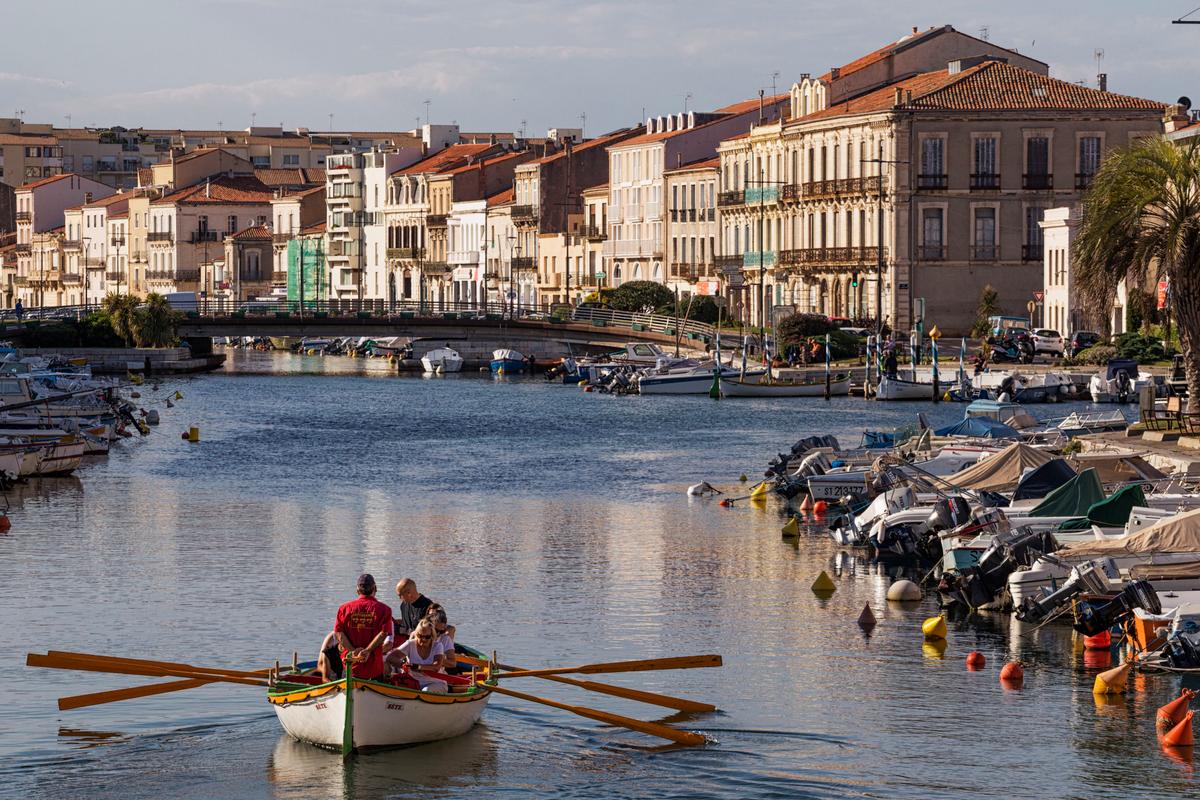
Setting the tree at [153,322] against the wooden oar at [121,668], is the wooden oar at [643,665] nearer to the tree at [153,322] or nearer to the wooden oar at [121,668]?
the wooden oar at [121,668]

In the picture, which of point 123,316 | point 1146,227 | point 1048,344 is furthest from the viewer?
point 123,316

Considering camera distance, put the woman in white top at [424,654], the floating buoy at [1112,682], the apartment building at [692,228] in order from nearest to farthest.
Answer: the woman in white top at [424,654]
the floating buoy at [1112,682]
the apartment building at [692,228]

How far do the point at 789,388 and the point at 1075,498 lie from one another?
63522 mm

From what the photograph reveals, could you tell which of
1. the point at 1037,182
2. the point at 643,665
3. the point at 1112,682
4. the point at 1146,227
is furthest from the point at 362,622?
the point at 1037,182

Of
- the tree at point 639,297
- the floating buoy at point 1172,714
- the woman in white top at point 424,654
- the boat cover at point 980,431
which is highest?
the tree at point 639,297

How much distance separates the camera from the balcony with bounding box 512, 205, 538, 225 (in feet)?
573

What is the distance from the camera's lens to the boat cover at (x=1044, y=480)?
1946 inches

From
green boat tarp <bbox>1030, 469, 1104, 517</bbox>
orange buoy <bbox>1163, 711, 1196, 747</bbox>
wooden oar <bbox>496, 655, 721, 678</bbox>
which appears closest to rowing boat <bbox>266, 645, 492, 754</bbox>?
wooden oar <bbox>496, 655, 721, 678</bbox>

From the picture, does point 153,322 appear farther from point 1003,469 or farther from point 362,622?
→ point 362,622

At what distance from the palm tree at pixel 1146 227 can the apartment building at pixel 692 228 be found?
88687mm

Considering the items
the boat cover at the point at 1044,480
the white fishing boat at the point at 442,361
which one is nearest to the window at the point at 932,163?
the white fishing boat at the point at 442,361

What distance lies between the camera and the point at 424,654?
30.1m

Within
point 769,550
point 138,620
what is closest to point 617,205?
→ point 769,550

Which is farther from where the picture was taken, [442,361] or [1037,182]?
[442,361]
